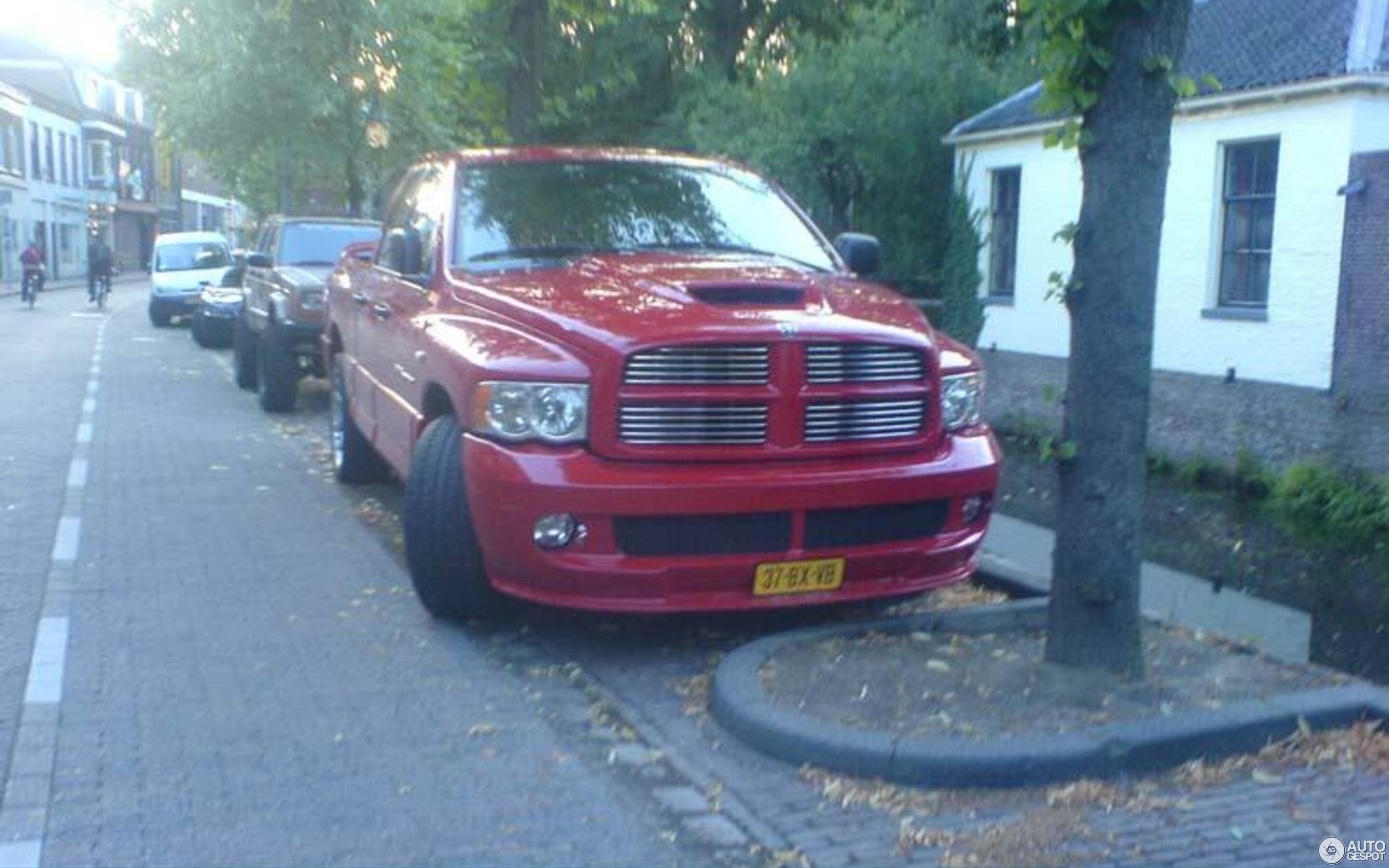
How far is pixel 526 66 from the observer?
49.2ft

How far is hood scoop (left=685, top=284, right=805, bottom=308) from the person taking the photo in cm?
612

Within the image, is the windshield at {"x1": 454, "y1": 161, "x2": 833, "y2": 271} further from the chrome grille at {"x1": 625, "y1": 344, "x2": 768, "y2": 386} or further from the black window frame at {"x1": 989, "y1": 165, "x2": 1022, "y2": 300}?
the black window frame at {"x1": 989, "y1": 165, "x2": 1022, "y2": 300}

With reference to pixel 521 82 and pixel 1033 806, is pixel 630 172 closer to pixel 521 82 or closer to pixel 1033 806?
pixel 1033 806

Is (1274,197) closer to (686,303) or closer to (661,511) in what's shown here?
(686,303)

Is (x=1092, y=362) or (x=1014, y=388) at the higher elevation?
(x=1092, y=362)

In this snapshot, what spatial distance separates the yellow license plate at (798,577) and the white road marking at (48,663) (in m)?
2.65

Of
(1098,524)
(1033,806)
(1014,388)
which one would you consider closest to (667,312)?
(1098,524)

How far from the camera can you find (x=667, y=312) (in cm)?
593

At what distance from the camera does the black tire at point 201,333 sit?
74.9 feet

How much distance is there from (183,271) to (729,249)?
23.0 meters

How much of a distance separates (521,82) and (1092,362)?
1075 centimetres

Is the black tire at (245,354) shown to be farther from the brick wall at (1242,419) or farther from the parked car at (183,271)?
the parked car at (183,271)

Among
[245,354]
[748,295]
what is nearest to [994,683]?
[748,295]

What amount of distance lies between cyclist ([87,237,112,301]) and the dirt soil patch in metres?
34.1
